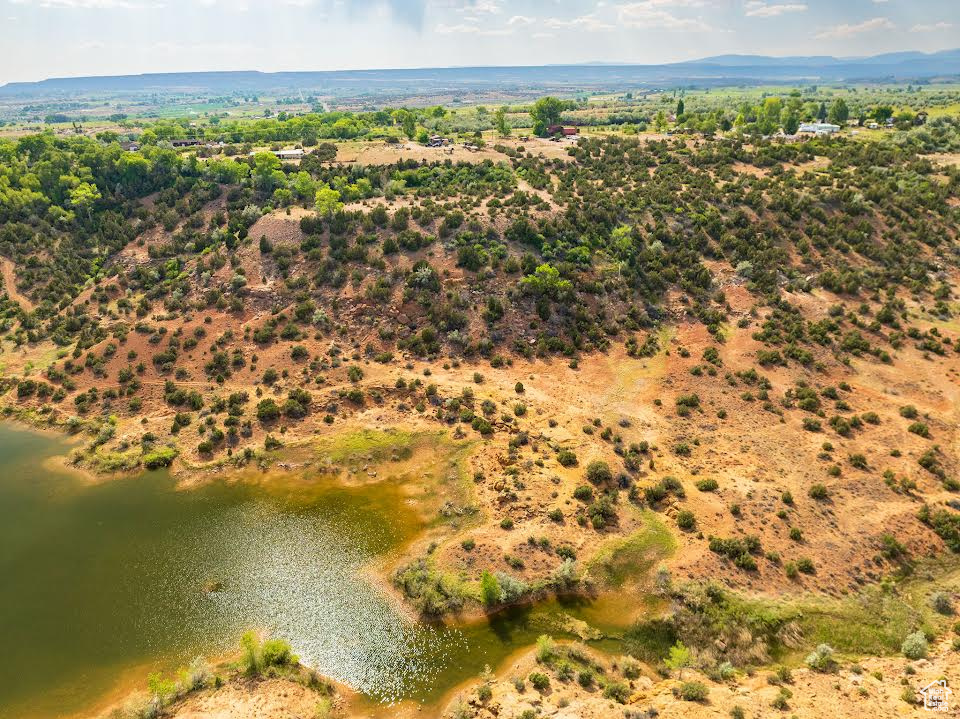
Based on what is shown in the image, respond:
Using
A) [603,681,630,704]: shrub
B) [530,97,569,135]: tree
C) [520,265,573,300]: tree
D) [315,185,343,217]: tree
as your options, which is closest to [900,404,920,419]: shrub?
[520,265,573,300]: tree

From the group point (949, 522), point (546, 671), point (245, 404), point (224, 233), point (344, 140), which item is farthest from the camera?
point (344, 140)

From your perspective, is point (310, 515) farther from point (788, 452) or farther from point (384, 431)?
point (788, 452)

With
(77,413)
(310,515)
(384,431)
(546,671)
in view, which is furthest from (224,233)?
(546,671)

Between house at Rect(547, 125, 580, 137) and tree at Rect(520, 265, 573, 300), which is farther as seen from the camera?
house at Rect(547, 125, 580, 137)

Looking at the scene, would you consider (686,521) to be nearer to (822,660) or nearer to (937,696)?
(822,660)

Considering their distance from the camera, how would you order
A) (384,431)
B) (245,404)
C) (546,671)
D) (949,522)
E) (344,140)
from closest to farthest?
(546,671) → (949,522) → (384,431) → (245,404) → (344,140)

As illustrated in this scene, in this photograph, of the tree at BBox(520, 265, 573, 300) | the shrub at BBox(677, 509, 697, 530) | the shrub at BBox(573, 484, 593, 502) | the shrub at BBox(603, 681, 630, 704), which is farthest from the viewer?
the tree at BBox(520, 265, 573, 300)

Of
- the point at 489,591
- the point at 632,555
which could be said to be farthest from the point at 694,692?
the point at 489,591

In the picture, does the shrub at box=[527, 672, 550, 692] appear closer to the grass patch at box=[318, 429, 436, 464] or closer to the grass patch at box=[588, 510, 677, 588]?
the grass patch at box=[588, 510, 677, 588]
